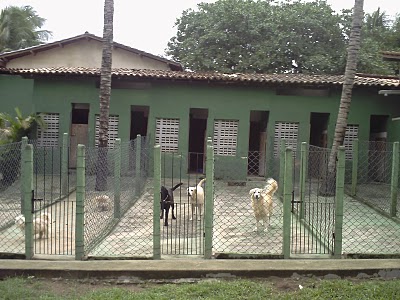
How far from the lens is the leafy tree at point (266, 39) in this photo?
22500 mm

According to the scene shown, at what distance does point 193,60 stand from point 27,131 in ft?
37.3

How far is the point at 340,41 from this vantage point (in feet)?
76.1

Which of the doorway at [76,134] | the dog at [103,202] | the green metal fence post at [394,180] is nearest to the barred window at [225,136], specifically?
the doorway at [76,134]

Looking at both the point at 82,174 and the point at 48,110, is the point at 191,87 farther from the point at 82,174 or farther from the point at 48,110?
the point at 82,174

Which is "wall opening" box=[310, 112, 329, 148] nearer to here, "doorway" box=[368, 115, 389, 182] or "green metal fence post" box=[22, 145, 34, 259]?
"doorway" box=[368, 115, 389, 182]

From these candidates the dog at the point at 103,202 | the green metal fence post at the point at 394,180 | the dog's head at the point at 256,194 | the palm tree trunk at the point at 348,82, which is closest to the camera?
the dog's head at the point at 256,194

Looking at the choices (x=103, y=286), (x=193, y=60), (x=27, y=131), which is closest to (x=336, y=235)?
(x=103, y=286)

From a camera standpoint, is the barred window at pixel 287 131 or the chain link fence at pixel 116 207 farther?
the barred window at pixel 287 131

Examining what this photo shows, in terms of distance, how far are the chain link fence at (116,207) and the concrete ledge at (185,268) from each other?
52cm

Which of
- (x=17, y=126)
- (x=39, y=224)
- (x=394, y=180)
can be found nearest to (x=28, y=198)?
(x=39, y=224)

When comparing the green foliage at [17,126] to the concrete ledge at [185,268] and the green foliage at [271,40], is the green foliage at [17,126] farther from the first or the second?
the green foliage at [271,40]

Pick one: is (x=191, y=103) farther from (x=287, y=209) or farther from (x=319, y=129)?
(x=287, y=209)

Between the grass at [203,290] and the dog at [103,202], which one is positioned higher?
the dog at [103,202]

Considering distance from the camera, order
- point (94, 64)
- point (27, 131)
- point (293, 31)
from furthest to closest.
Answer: point (293, 31)
point (94, 64)
point (27, 131)
